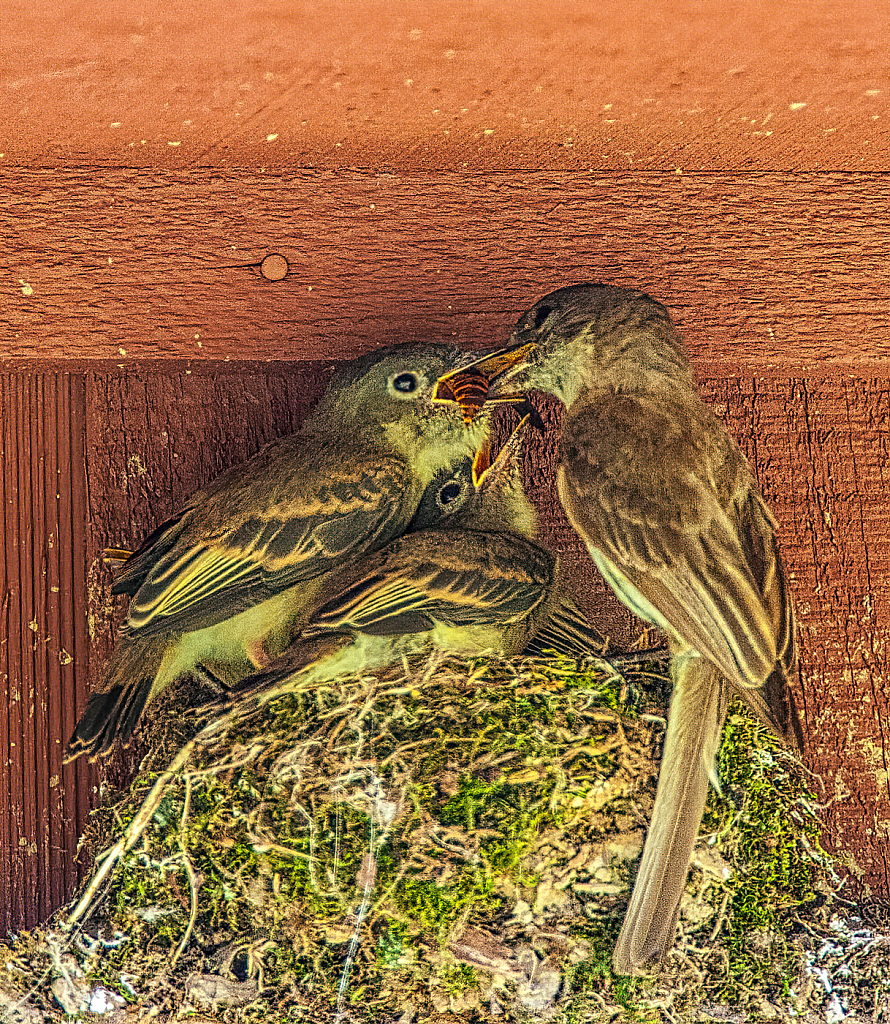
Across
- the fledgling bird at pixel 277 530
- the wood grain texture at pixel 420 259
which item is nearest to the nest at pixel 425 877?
the fledgling bird at pixel 277 530

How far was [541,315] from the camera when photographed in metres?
1.87

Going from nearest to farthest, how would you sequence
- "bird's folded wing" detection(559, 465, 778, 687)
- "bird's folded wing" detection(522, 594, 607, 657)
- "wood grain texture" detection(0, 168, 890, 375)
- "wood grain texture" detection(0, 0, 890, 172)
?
1. "wood grain texture" detection(0, 0, 890, 172)
2. "bird's folded wing" detection(559, 465, 778, 687)
3. "bird's folded wing" detection(522, 594, 607, 657)
4. "wood grain texture" detection(0, 168, 890, 375)

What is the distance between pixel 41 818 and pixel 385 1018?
2.06 ft

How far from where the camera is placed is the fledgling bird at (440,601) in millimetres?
1709

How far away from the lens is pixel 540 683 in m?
1.75

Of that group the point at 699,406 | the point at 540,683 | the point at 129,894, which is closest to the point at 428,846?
the point at 540,683

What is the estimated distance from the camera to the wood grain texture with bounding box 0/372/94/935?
185 cm

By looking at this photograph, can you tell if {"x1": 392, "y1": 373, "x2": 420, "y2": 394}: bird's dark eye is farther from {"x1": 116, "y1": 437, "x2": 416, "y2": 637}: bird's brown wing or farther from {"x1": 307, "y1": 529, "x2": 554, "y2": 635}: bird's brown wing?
{"x1": 307, "y1": 529, "x2": 554, "y2": 635}: bird's brown wing

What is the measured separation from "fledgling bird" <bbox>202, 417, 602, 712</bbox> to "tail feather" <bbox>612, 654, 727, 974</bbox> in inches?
8.0

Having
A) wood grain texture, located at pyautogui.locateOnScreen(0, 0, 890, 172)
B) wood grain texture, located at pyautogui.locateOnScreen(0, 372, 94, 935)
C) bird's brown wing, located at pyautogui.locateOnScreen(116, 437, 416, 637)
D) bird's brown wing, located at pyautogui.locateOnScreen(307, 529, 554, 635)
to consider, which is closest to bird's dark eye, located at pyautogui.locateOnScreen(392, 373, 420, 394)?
bird's brown wing, located at pyautogui.locateOnScreen(116, 437, 416, 637)

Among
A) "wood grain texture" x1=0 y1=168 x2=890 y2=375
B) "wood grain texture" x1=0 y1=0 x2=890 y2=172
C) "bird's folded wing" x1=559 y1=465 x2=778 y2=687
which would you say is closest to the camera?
"wood grain texture" x1=0 y1=0 x2=890 y2=172

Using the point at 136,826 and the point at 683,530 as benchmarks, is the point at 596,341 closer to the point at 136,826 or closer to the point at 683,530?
the point at 683,530

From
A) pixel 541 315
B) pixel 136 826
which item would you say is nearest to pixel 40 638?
pixel 136 826

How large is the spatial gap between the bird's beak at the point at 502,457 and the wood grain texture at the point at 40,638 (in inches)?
25.9
